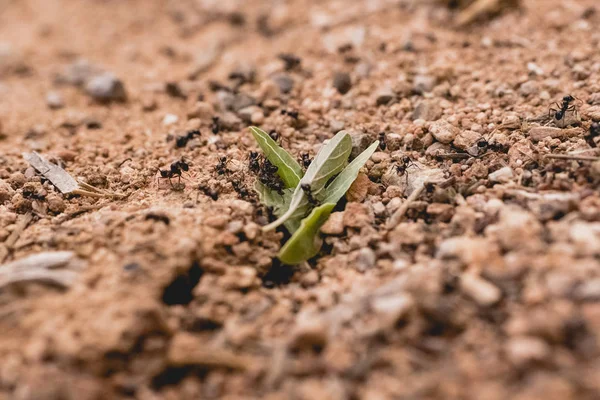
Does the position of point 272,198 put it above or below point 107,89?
below

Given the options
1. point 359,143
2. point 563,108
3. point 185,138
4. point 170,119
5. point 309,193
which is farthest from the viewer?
point 170,119

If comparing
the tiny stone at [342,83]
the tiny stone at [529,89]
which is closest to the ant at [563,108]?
the tiny stone at [529,89]

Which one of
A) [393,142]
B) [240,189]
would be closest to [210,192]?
[240,189]

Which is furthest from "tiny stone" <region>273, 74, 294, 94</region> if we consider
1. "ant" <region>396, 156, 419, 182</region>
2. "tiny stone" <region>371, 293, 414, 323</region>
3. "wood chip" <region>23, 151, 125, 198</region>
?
"tiny stone" <region>371, 293, 414, 323</region>

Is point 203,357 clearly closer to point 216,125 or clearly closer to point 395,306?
point 395,306

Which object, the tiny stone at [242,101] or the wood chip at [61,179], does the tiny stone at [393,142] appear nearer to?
the tiny stone at [242,101]

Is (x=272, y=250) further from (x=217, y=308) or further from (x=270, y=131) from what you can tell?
(x=270, y=131)

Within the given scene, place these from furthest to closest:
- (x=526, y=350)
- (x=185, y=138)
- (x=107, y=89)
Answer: (x=107, y=89)
(x=185, y=138)
(x=526, y=350)
